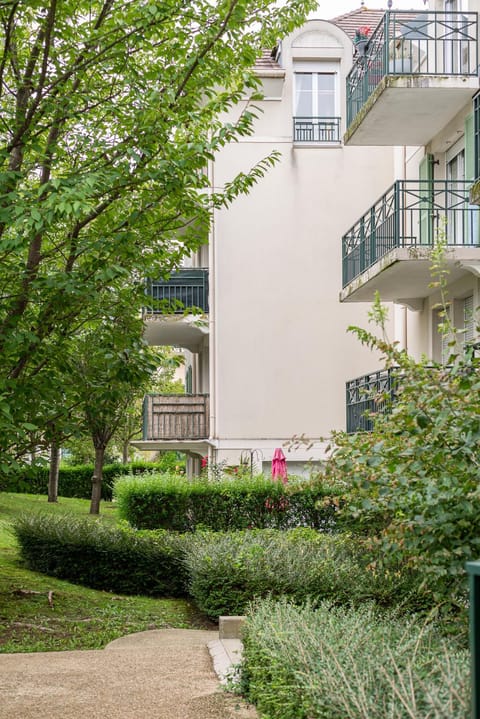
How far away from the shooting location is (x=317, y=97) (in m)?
25.3

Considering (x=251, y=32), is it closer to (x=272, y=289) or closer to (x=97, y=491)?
(x=272, y=289)

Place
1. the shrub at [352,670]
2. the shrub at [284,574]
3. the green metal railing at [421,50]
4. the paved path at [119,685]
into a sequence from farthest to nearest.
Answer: the green metal railing at [421,50] < the shrub at [284,574] < the paved path at [119,685] < the shrub at [352,670]

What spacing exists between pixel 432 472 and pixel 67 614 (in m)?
8.60

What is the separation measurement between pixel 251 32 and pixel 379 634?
307 inches

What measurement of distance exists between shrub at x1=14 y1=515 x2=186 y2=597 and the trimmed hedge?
1.42 m

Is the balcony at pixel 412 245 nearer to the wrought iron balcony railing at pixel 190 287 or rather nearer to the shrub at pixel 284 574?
the shrub at pixel 284 574

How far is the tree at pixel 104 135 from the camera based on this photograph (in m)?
11.2

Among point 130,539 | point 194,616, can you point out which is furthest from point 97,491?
point 194,616

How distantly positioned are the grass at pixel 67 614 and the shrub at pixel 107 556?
0.96 feet

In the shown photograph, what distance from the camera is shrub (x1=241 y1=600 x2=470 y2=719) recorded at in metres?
5.17

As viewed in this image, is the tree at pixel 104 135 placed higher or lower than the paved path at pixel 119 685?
higher

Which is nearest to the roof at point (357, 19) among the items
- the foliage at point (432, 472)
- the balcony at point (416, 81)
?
the balcony at point (416, 81)

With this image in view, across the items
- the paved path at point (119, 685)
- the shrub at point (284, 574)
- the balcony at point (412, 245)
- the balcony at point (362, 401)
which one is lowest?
the paved path at point (119, 685)

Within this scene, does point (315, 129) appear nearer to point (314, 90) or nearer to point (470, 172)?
point (314, 90)
